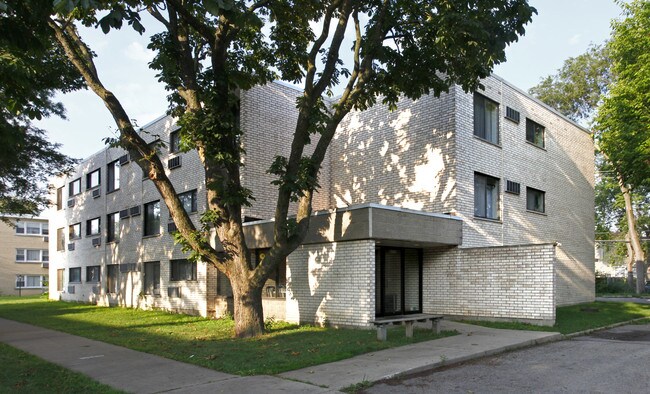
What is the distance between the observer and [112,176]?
2689 cm

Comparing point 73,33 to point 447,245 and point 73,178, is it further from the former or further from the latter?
point 73,178

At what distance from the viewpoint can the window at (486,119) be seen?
17438 mm

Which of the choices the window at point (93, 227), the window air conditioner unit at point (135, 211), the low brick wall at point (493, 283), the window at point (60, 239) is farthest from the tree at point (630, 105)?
the window at point (60, 239)

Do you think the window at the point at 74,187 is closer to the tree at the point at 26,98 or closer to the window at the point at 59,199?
the window at the point at 59,199

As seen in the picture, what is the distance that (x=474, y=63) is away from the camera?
446 inches

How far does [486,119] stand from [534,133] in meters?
3.28

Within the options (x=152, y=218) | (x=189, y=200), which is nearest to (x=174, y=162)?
(x=189, y=200)

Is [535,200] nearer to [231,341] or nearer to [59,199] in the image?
[231,341]

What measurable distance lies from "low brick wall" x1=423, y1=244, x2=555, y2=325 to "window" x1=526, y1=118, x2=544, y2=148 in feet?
21.0

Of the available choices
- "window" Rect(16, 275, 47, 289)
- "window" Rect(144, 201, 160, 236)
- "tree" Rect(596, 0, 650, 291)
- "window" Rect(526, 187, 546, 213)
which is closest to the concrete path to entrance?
"window" Rect(526, 187, 546, 213)

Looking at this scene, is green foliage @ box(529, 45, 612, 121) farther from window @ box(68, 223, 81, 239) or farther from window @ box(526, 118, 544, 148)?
window @ box(68, 223, 81, 239)

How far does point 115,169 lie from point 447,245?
57.6ft

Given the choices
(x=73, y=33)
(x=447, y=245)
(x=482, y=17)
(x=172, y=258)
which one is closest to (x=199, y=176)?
(x=172, y=258)

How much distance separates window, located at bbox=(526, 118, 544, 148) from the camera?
19.8m
